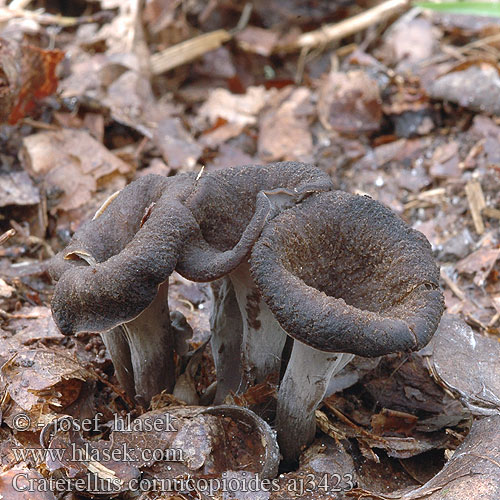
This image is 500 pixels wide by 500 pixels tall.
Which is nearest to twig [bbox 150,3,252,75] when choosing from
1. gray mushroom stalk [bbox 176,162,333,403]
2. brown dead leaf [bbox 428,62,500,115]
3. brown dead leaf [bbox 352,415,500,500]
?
brown dead leaf [bbox 428,62,500,115]

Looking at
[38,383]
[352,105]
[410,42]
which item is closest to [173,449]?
[38,383]

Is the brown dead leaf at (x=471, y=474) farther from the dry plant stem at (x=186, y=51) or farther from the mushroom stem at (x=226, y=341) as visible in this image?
the dry plant stem at (x=186, y=51)

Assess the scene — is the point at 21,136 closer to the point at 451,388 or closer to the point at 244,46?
the point at 244,46

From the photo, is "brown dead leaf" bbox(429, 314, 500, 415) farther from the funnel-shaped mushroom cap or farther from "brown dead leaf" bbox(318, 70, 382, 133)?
"brown dead leaf" bbox(318, 70, 382, 133)

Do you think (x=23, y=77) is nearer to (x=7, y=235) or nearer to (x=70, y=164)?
(x=70, y=164)

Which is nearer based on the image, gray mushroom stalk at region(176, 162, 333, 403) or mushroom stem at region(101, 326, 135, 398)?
gray mushroom stalk at region(176, 162, 333, 403)

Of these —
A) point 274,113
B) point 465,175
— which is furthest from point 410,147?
point 274,113

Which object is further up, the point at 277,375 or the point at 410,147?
the point at 277,375
